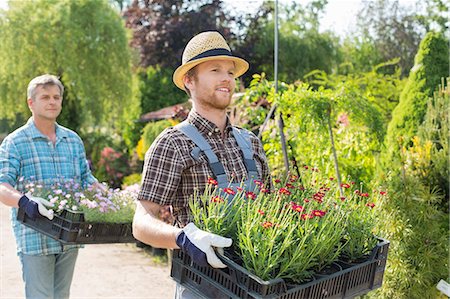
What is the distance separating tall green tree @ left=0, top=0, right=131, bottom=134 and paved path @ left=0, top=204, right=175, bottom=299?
6227 mm

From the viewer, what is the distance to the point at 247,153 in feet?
7.52

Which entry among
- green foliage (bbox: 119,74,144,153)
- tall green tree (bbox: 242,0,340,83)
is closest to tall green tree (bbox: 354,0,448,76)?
tall green tree (bbox: 242,0,340,83)

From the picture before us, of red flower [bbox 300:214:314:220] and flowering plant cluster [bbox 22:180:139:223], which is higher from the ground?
red flower [bbox 300:214:314:220]

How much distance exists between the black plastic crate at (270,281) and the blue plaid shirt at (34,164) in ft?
5.24

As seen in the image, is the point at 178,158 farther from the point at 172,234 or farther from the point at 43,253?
the point at 43,253

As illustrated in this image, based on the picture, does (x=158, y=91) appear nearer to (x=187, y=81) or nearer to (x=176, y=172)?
(x=187, y=81)

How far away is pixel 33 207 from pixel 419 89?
387 cm

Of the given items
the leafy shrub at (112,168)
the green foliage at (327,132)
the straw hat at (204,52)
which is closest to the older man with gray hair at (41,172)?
the straw hat at (204,52)

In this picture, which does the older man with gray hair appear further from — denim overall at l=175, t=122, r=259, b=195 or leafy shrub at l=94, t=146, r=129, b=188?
leafy shrub at l=94, t=146, r=129, b=188

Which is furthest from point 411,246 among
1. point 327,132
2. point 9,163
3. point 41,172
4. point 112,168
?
point 112,168

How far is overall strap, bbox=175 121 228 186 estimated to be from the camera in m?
2.10

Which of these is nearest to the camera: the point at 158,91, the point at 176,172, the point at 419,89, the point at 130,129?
the point at 176,172

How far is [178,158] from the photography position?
6.93ft

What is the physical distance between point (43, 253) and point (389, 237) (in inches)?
79.7
